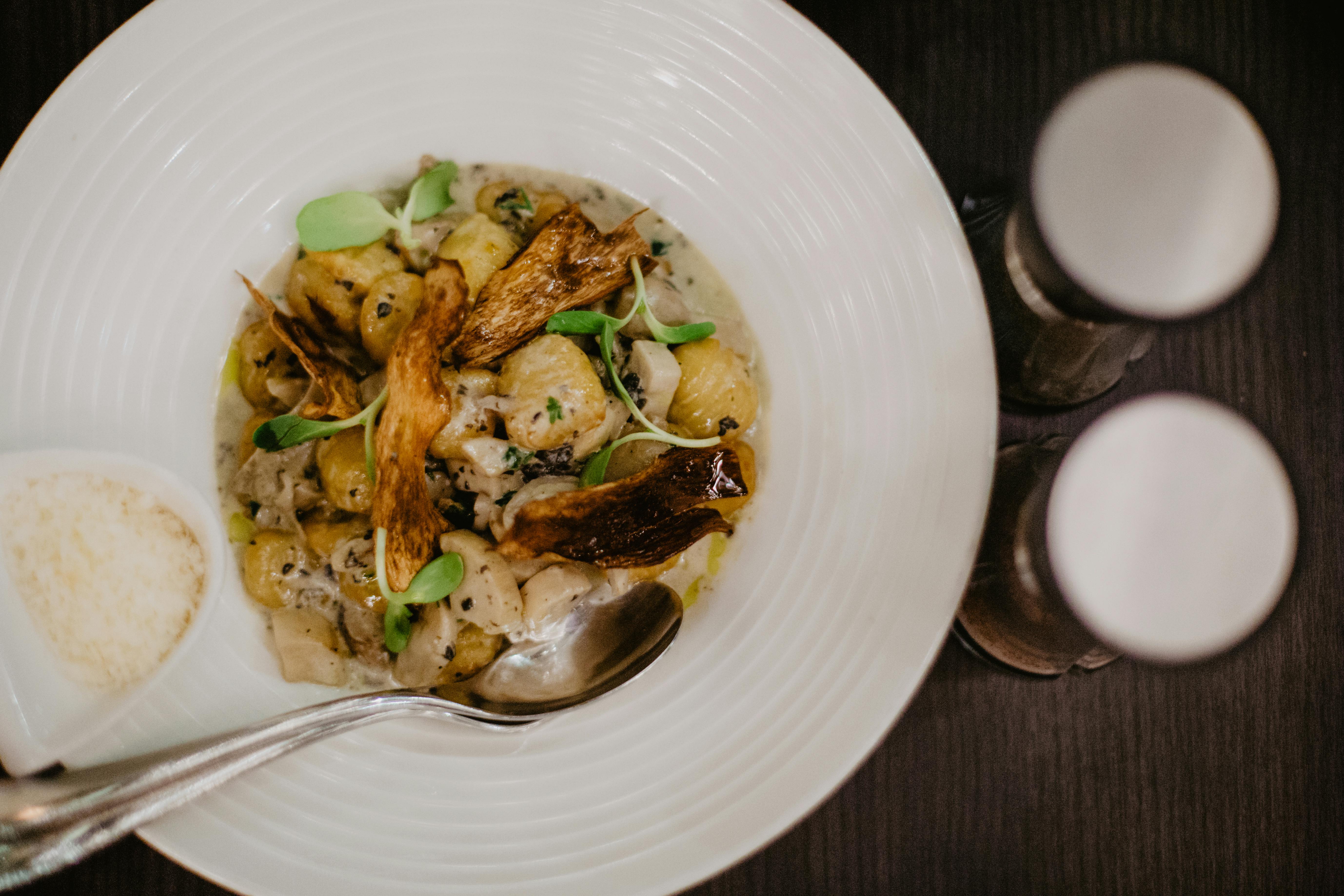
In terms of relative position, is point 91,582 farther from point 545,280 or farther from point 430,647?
point 545,280

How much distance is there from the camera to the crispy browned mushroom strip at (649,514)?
1.12 m

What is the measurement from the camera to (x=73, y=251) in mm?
1206

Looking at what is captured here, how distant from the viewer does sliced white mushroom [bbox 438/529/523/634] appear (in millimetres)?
1179

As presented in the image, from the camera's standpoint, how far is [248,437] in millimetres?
1315

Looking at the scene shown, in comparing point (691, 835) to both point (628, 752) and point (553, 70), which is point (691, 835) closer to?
point (628, 752)

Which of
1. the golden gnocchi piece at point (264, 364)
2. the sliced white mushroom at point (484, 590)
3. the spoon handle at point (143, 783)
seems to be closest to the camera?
the spoon handle at point (143, 783)

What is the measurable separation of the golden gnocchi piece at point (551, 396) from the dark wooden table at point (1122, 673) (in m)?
0.81

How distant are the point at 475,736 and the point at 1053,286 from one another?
4.02ft

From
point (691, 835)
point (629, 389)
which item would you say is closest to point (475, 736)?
point (691, 835)

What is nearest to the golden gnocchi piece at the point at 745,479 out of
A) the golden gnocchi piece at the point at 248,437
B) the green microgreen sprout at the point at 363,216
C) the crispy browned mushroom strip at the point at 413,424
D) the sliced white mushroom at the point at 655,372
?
the sliced white mushroom at the point at 655,372

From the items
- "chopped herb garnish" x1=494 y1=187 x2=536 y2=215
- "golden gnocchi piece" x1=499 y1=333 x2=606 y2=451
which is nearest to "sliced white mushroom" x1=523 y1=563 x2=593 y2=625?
"golden gnocchi piece" x1=499 y1=333 x2=606 y2=451

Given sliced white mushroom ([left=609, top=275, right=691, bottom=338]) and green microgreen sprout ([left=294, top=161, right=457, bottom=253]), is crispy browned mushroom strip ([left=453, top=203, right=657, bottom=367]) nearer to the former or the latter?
sliced white mushroom ([left=609, top=275, right=691, bottom=338])

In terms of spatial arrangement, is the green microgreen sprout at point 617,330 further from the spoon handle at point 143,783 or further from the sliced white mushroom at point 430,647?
the spoon handle at point 143,783

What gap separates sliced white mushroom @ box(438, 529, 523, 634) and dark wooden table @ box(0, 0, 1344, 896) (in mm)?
685
